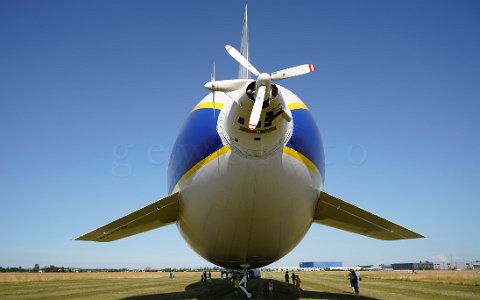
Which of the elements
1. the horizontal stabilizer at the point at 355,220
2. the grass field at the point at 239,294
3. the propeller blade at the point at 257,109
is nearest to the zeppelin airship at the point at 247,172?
the propeller blade at the point at 257,109

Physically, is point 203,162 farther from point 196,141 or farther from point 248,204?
point 248,204

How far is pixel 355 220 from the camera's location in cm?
1739

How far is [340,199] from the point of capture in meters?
15.2

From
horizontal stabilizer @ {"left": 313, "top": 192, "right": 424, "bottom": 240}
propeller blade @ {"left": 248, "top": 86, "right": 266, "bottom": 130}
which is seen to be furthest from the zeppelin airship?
horizontal stabilizer @ {"left": 313, "top": 192, "right": 424, "bottom": 240}

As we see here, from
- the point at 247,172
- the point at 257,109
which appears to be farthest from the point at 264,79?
the point at 247,172

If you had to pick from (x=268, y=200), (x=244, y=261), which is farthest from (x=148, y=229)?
(x=268, y=200)

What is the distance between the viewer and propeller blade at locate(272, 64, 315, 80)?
9.76 meters

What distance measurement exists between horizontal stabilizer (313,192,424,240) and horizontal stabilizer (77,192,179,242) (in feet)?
22.1

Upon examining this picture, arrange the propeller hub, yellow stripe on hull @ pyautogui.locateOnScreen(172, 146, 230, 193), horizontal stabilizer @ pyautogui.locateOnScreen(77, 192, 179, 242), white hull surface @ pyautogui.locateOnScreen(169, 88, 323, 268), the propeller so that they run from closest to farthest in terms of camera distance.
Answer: the propeller < the propeller hub < white hull surface @ pyautogui.locateOnScreen(169, 88, 323, 268) < yellow stripe on hull @ pyautogui.locateOnScreen(172, 146, 230, 193) < horizontal stabilizer @ pyautogui.locateOnScreen(77, 192, 179, 242)

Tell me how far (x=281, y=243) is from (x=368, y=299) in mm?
6849

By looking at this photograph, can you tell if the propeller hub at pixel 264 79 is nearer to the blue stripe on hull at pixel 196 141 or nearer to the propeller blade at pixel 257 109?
the propeller blade at pixel 257 109

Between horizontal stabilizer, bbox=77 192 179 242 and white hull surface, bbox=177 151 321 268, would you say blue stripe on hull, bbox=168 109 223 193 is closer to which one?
white hull surface, bbox=177 151 321 268

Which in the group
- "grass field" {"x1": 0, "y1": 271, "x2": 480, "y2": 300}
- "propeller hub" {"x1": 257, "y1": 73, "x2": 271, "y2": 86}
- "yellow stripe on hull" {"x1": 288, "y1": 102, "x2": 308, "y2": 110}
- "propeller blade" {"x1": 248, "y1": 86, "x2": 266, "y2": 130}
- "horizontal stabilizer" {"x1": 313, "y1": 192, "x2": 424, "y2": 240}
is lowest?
"grass field" {"x1": 0, "y1": 271, "x2": 480, "y2": 300}

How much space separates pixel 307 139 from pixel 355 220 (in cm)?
725
